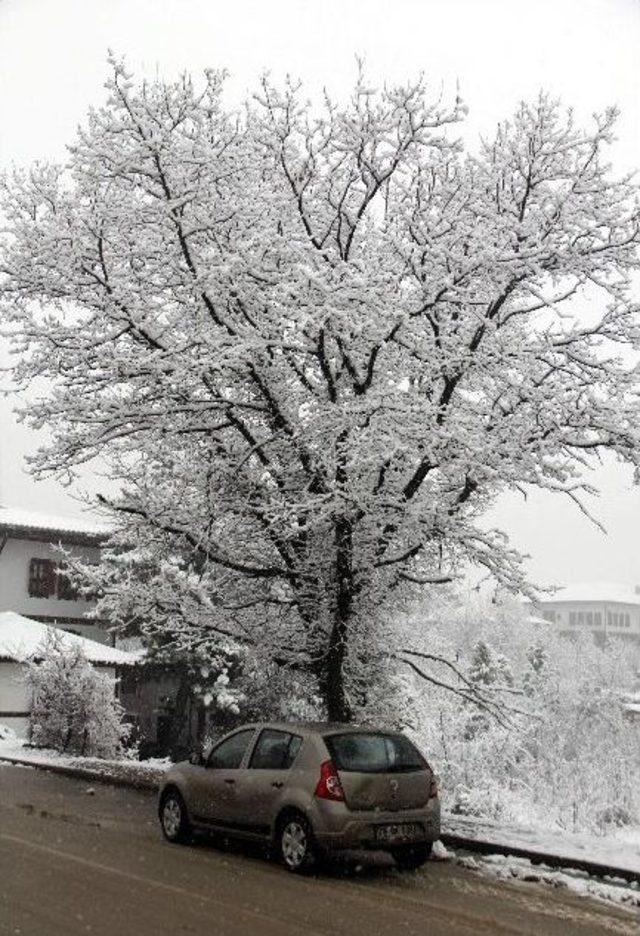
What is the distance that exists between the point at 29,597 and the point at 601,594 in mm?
102471

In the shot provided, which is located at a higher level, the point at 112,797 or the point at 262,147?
the point at 262,147

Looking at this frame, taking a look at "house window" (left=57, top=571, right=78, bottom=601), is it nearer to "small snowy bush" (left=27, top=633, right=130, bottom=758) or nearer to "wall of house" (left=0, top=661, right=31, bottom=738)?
"wall of house" (left=0, top=661, right=31, bottom=738)

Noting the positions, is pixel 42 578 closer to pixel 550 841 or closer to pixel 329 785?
pixel 550 841

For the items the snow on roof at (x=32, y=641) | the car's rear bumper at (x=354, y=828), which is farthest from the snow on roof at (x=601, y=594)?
the car's rear bumper at (x=354, y=828)

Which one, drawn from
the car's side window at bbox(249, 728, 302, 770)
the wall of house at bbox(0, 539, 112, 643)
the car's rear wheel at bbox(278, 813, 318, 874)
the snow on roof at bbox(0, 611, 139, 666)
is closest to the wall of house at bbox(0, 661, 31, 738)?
the snow on roof at bbox(0, 611, 139, 666)

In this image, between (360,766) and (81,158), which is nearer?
(360,766)

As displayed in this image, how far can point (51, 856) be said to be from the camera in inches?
366

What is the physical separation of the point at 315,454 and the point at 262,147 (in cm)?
482

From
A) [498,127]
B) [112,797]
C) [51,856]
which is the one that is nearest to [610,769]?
[112,797]

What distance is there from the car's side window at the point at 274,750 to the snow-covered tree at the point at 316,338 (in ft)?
10.6

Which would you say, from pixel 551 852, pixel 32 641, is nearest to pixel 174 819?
pixel 551 852

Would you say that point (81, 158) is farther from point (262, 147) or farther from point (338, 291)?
point (338, 291)

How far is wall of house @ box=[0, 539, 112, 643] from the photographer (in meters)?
40.2

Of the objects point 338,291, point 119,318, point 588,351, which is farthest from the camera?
point 588,351
